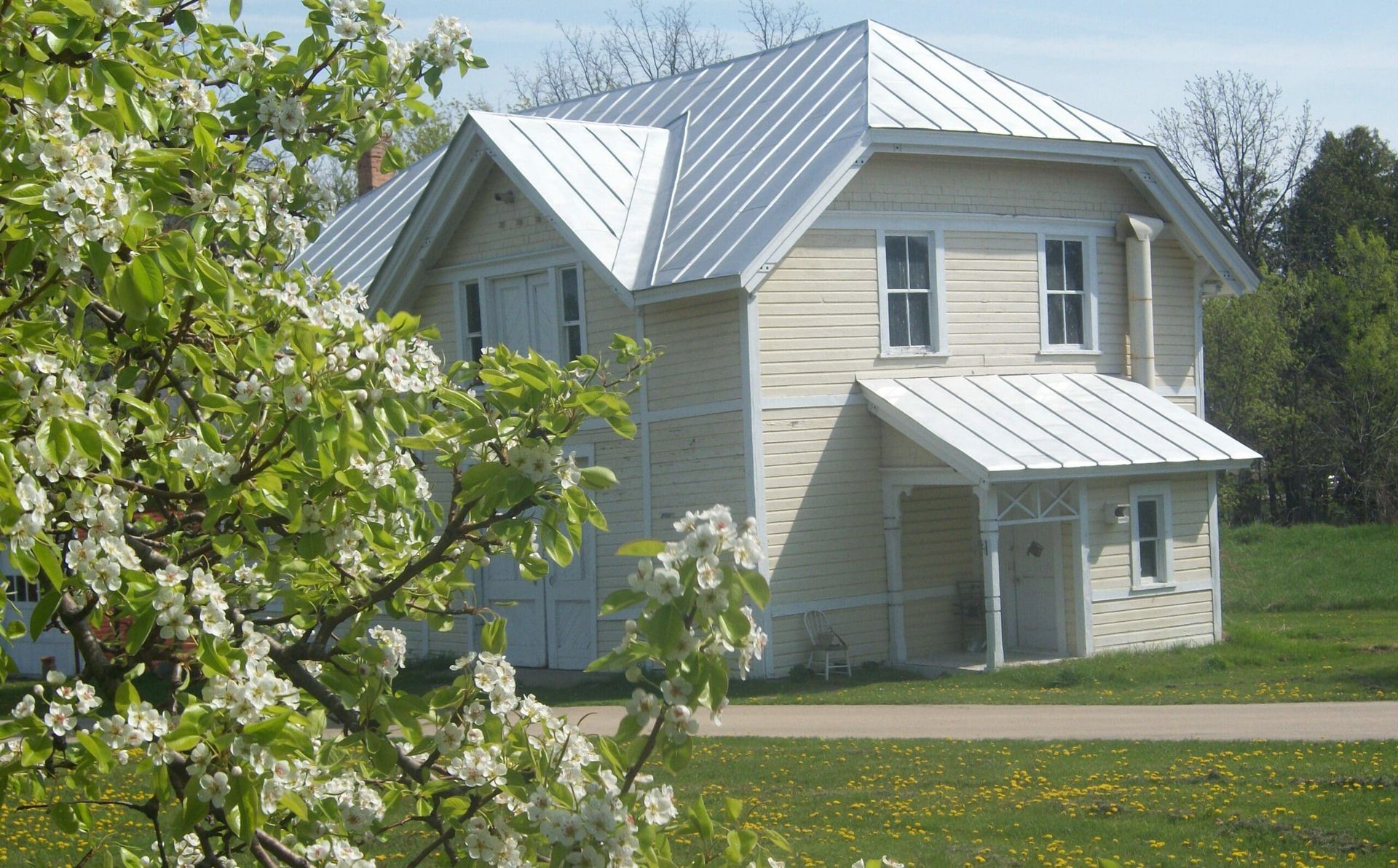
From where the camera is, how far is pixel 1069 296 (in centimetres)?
2105

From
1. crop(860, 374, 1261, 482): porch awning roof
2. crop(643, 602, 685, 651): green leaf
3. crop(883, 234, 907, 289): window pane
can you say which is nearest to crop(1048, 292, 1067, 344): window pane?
crop(860, 374, 1261, 482): porch awning roof

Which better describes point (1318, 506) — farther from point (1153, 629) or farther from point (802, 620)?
point (802, 620)

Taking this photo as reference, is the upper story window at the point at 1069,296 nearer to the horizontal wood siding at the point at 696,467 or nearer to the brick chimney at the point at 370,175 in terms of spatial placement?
the horizontal wood siding at the point at 696,467

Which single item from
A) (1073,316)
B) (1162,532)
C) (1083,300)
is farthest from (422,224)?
(1162,532)

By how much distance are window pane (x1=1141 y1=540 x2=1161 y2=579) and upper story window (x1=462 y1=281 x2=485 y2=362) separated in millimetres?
9591

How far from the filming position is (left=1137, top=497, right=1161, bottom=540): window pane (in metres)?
20.2

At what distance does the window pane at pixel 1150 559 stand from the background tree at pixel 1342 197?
3217 centimetres

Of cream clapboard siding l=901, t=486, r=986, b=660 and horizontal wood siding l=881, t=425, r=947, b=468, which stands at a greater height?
horizontal wood siding l=881, t=425, r=947, b=468

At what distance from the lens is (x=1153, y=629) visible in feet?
65.7

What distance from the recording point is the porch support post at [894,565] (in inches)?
745

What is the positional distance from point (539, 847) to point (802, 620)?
15.1 metres

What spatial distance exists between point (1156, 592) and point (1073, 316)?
396 centimetres

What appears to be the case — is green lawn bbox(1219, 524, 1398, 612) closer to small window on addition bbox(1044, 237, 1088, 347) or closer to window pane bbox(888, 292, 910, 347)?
small window on addition bbox(1044, 237, 1088, 347)

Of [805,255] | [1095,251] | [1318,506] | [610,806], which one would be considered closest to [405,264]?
[805,255]
